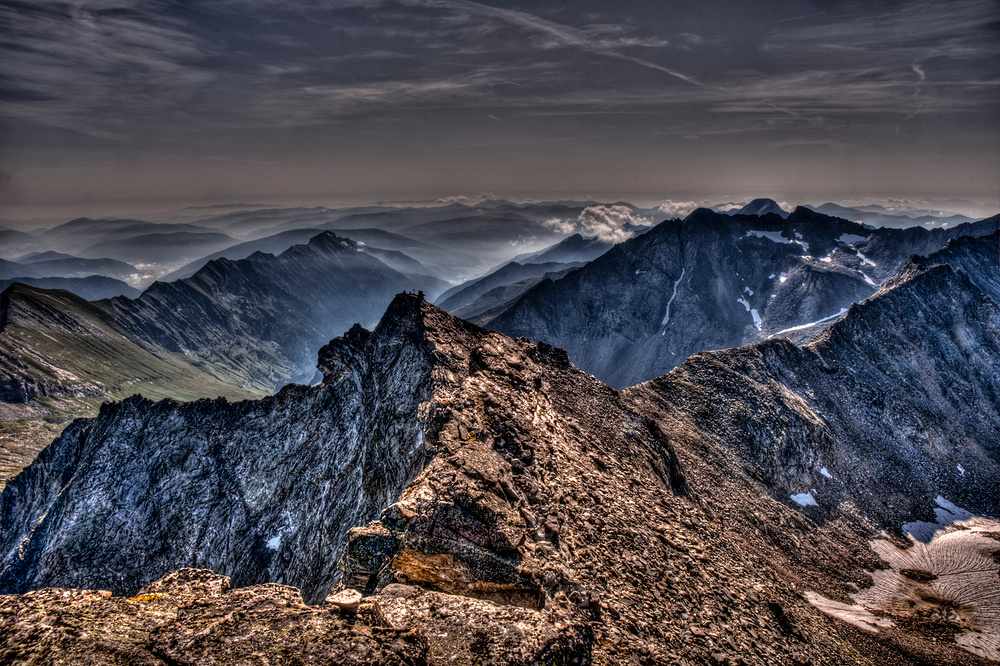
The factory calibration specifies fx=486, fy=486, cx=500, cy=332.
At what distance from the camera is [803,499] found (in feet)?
266

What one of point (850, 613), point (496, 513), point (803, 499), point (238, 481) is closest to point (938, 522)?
point (803, 499)

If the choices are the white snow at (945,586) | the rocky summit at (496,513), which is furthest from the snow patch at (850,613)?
the rocky summit at (496,513)

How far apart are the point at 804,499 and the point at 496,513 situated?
75.6 metres

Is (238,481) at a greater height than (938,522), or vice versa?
(238,481)

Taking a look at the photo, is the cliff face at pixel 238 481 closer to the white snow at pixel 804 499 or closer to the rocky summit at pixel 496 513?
the rocky summit at pixel 496 513

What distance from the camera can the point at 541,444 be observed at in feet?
124

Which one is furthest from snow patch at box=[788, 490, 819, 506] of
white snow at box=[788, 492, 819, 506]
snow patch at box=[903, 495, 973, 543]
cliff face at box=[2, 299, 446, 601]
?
cliff face at box=[2, 299, 446, 601]

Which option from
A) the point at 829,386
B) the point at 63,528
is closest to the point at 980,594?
the point at 829,386

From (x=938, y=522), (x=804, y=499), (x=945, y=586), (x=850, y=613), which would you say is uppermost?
(x=804, y=499)

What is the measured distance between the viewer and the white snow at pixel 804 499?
80000 millimetres

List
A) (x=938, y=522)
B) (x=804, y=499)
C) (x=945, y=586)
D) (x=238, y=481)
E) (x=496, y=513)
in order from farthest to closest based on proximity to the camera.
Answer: (x=938, y=522), (x=804, y=499), (x=945, y=586), (x=238, y=481), (x=496, y=513)

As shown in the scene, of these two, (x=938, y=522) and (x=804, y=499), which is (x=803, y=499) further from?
(x=938, y=522)

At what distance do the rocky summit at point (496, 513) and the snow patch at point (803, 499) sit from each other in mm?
567

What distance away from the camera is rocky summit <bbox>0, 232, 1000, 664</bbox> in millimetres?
19594
